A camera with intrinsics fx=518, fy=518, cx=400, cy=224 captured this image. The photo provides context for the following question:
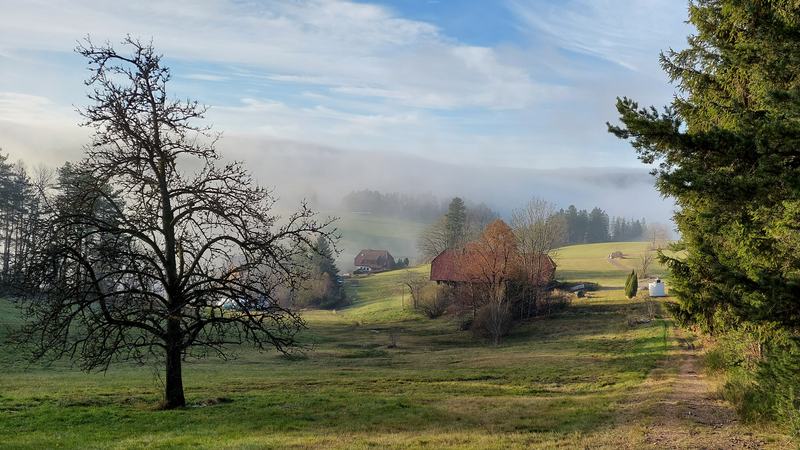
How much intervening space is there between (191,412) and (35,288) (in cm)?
554

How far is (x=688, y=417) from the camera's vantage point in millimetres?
14195

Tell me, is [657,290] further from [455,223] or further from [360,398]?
[360,398]

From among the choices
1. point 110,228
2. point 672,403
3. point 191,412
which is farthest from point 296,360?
point 672,403

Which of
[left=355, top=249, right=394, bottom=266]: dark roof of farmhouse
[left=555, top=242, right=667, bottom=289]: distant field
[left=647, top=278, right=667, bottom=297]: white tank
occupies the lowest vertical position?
[left=647, top=278, right=667, bottom=297]: white tank

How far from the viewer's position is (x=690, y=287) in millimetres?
16375

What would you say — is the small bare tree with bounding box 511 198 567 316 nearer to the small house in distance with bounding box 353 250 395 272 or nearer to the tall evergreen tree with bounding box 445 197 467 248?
the tall evergreen tree with bounding box 445 197 467 248

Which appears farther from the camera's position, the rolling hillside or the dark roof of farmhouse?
the dark roof of farmhouse

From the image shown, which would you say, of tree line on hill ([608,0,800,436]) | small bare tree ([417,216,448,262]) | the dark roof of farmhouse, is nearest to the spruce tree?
tree line on hill ([608,0,800,436])

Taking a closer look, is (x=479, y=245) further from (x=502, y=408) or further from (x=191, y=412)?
(x=191, y=412)

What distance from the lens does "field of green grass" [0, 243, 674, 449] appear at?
1224cm

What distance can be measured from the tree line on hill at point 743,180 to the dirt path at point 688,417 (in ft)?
2.19

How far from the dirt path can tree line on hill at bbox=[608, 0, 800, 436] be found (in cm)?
67

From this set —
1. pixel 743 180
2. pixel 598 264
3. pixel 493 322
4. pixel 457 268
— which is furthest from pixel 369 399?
pixel 598 264

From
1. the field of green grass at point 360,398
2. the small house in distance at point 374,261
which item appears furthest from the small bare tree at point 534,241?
the small house in distance at point 374,261
